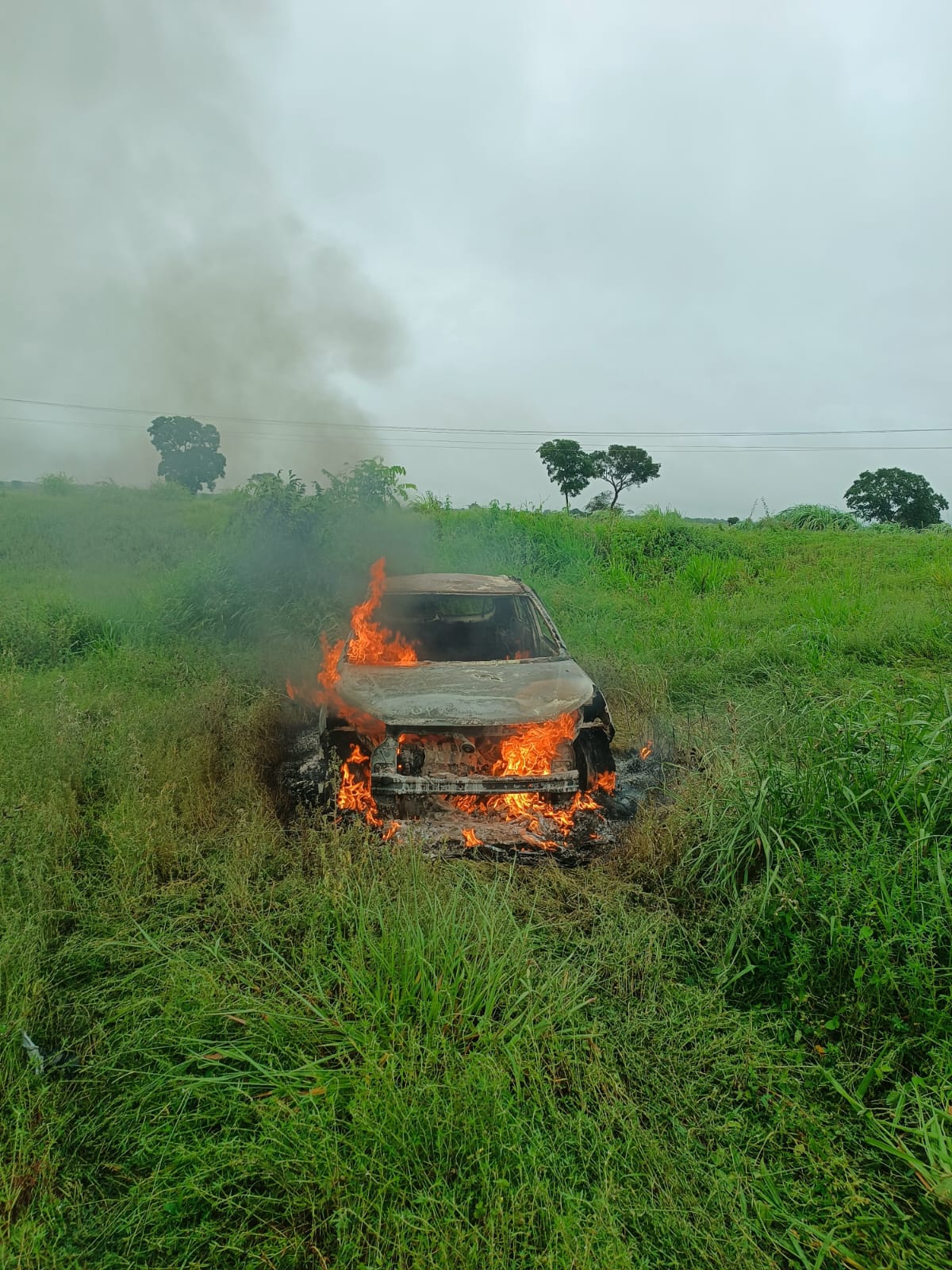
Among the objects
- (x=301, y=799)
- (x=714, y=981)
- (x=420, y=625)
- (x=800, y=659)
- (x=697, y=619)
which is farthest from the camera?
(x=697, y=619)

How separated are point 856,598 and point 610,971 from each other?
28.4 feet

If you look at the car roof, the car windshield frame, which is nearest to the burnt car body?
the car windshield frame

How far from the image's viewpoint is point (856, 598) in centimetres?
919

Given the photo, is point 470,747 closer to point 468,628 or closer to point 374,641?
point 374,641

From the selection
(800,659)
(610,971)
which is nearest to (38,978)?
(610,971)

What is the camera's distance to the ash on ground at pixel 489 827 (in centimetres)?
337

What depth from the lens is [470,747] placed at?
3527mm

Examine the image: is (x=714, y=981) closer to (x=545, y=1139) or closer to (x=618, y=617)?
(x=545, y=1139)

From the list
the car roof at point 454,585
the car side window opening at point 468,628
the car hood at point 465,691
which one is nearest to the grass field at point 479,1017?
the car hood at point 465,691

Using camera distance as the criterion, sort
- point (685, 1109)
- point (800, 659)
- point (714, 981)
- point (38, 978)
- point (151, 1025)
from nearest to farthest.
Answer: point (685, 1109) → point (151, 1025) → point (38, 978) → point (714, 981) → point (800, 659)

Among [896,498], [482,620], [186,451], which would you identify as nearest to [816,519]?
[482,620]

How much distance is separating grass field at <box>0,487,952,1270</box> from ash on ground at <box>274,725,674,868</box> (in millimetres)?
170

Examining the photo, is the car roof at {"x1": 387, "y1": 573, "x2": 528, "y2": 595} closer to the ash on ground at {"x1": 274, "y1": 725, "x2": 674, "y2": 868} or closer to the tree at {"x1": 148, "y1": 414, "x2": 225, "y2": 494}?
the ash on ground at {"x1": 274, "y1": 725, "x2": 674, "y2": 868}

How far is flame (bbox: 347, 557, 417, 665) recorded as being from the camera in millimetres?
4559
